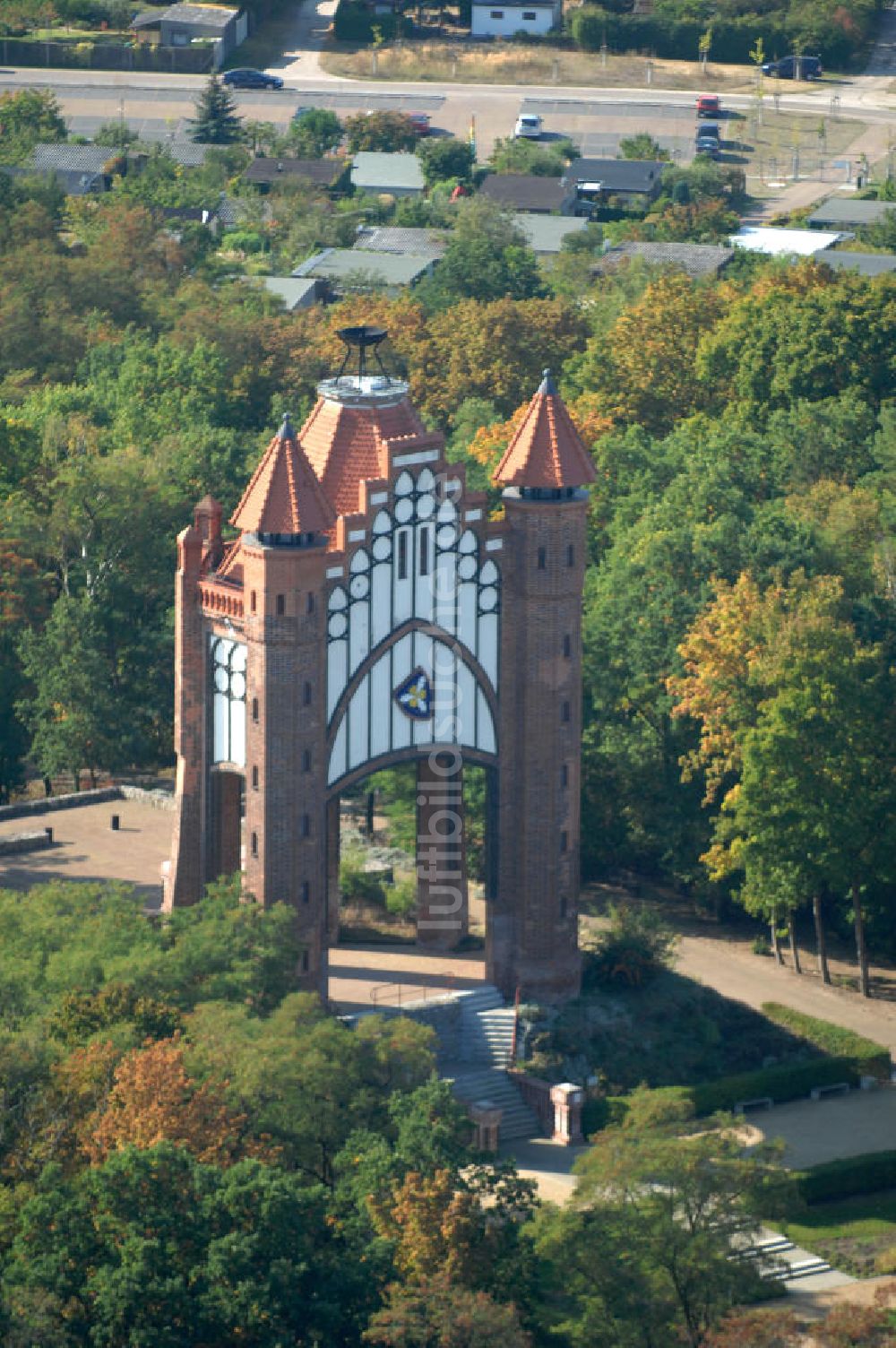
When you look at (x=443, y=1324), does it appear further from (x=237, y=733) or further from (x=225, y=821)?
(x=225, y=821)

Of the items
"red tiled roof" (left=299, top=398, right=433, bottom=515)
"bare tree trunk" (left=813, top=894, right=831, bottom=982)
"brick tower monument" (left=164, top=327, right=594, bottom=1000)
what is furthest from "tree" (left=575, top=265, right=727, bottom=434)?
"red tiled roof" (left=299, top=398, right=433, bottom=515)

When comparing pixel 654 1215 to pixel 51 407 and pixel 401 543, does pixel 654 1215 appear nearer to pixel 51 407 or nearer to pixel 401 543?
pixel 401 543

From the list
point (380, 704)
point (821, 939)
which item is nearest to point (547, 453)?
point (380, 704)

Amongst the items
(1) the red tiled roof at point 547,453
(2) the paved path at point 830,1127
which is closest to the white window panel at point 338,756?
(1) the red tiled roof at point 547,453

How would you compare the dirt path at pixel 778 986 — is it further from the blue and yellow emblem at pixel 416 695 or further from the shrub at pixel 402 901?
the blue and yellow emblem at pixel 416 695

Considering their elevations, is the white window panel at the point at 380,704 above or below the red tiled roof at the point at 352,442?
below

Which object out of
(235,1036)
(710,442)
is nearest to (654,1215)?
(235,1036)
